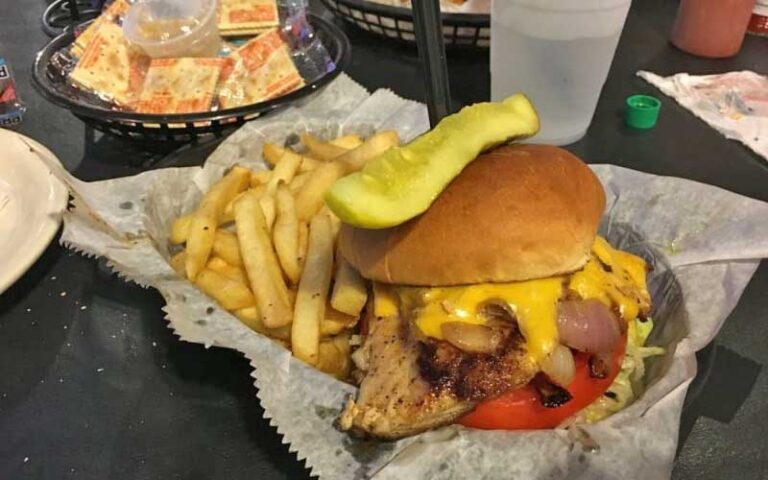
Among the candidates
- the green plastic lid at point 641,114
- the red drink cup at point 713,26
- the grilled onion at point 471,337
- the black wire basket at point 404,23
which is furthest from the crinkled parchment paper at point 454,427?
the red drink cup at point 713,26

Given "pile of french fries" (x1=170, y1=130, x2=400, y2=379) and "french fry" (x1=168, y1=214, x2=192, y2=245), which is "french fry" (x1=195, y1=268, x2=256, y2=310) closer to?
"pile of french fries" (x1=170, y1=130, x2=400, y2=379)

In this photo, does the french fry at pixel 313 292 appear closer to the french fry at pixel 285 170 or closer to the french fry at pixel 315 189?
the french fry at pixel 315 189

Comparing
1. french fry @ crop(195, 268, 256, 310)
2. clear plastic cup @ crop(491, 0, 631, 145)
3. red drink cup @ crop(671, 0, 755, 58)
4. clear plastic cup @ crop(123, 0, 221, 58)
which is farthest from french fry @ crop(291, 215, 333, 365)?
red drink cup @ crop(671, 0, 755, 58)

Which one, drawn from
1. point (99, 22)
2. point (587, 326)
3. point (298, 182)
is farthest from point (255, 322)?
point (99, 22)

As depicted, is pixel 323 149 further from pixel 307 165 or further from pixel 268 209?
pixel 268 209

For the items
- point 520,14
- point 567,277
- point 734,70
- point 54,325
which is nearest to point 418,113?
point 520,14
